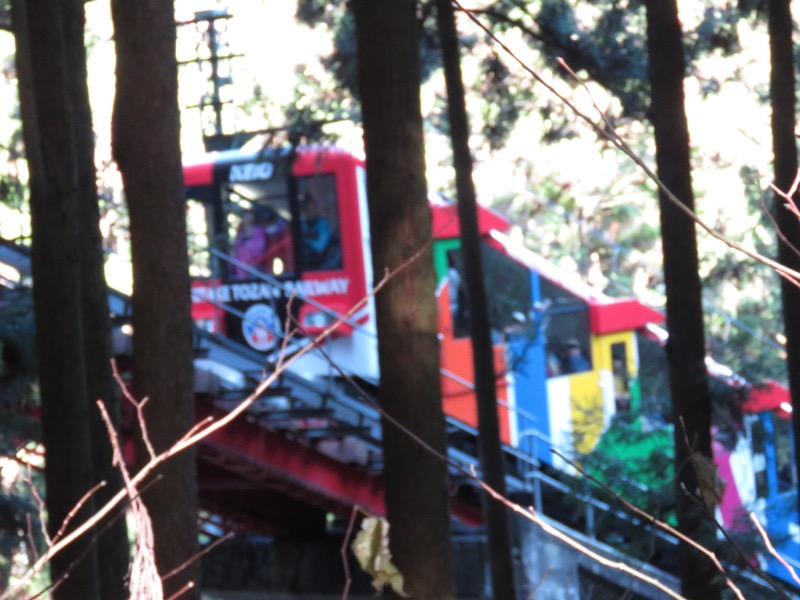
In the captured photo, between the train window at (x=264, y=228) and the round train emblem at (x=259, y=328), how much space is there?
3.13ft

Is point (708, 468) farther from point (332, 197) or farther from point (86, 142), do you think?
point (332, 197)

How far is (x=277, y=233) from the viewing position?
55.1ft

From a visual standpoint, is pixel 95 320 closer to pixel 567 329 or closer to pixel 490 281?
pixel 490 281

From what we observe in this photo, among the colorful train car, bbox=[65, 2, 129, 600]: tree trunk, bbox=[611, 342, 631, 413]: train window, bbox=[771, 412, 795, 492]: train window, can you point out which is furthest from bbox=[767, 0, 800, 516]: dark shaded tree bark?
bbox=[611, 342, 631, 413]: train window

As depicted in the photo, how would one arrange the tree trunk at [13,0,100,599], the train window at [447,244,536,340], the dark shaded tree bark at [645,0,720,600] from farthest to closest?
the train window at [447,244,536,340] → the dark shaded tree bark at [645,0,720,600] → the tree trunk at [13,0,100,599]

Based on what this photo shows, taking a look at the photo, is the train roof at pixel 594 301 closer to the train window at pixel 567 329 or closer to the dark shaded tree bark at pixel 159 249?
the train window at pixel 567 329

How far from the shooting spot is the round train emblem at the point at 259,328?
15.3 m

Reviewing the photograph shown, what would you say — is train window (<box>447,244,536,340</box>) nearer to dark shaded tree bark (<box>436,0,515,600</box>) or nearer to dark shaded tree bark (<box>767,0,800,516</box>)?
dark shaded tree bark (<box>436,0,515,600</box>)

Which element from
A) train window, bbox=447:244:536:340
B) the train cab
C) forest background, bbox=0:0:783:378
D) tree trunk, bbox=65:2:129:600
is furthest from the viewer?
the train cab

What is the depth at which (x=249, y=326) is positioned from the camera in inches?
620

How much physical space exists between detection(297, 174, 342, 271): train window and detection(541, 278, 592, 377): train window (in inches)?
108

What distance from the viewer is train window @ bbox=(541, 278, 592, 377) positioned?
52.4 feet

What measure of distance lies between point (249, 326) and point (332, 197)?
2.06m

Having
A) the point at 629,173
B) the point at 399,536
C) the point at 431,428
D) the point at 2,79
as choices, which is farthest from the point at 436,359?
the point at 629,173
